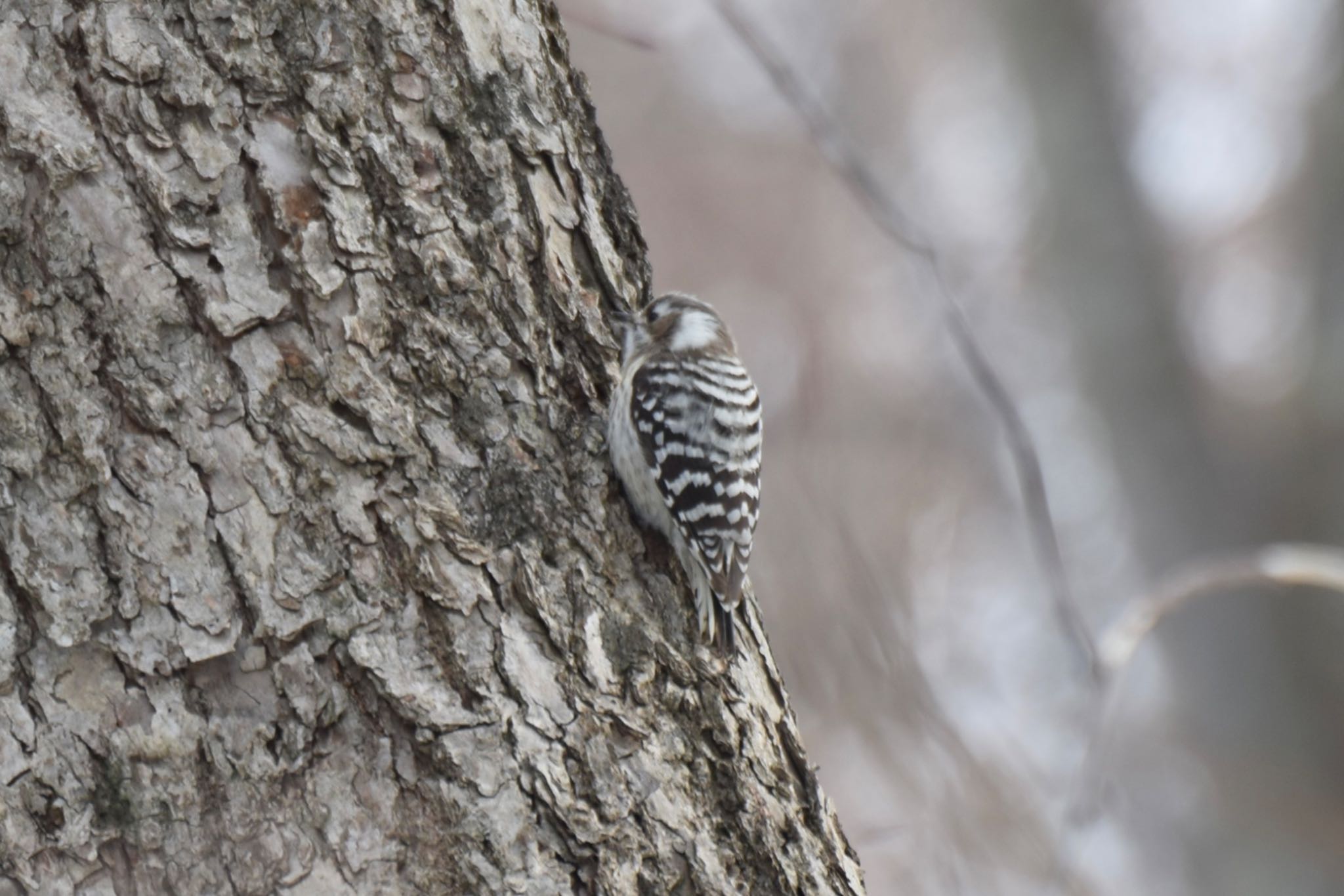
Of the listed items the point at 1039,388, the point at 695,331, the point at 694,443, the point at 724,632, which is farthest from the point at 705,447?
the point at 1039,388

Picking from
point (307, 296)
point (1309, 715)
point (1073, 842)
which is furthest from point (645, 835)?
point (1309, 715)

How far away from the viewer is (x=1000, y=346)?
35.3ft

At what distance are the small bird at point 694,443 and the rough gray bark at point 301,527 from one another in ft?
0.90

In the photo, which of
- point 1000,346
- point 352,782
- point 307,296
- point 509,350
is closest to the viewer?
point 352,782

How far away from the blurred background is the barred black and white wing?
1286 millimetres

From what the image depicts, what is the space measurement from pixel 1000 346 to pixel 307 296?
935 centimetres

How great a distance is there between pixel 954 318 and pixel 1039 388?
902 cm

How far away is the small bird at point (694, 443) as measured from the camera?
2.58 meters

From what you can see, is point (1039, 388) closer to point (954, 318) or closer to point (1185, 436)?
point (1185, 436)

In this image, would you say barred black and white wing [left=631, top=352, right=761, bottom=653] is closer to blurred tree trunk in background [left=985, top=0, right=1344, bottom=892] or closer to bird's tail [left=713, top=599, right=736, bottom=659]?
bird's tail [left=713, top=599, right=736, bottom=659]

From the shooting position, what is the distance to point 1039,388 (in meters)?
10.8

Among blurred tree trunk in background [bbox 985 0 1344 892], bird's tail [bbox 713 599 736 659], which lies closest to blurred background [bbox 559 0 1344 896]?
blurred tree trunk in background [bbox 985 0 1344 892]

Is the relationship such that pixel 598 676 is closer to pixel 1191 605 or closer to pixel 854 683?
pixel 854 683

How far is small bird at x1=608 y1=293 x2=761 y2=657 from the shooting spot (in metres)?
2.58
